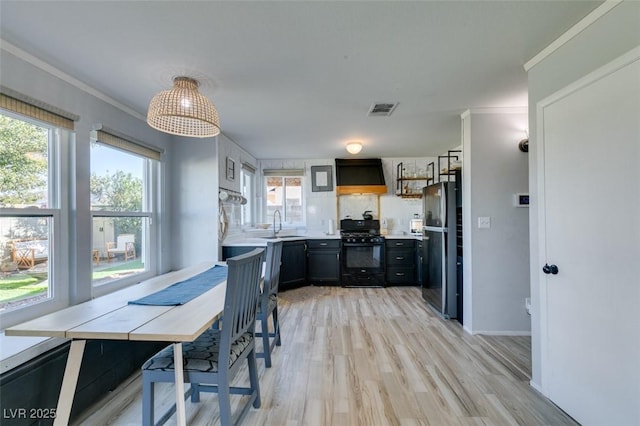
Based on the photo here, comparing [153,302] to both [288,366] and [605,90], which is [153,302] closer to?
[288,366]

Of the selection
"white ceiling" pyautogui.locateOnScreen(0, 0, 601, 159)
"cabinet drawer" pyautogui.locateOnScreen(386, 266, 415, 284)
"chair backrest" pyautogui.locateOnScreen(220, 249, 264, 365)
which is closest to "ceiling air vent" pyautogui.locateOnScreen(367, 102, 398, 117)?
"white ceiling" pyautogui.locateOnScreen(0, 0, 601, 159)

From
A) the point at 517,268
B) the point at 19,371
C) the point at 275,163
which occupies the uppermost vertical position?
the point at 275,163

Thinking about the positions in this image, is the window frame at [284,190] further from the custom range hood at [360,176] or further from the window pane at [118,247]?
the window pane at [118,247]

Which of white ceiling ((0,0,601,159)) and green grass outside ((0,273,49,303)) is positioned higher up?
white ceiling ((0,0,601,159))

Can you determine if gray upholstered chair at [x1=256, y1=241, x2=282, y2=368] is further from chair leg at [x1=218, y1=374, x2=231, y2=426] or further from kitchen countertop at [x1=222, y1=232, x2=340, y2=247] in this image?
kitchen countertop at [x1=222, y1=232, x2=340, y2=247]

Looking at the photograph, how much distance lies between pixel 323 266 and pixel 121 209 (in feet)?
10.1

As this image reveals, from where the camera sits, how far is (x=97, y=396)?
73.8 inches

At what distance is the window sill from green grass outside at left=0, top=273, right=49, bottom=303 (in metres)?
0.28

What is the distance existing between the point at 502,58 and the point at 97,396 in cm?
350

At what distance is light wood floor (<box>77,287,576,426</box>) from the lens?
1716 millimetres

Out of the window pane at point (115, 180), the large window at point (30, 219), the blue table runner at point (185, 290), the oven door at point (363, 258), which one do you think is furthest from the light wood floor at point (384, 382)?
the oven door at point (363, 258)

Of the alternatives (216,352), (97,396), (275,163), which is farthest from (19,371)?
(275,163)

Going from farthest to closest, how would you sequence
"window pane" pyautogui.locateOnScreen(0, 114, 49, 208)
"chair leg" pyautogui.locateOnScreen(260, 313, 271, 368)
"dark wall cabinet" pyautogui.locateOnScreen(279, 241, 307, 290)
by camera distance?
"dark wall cabinet" pyautogui.locateOnScreen(279, 241, 307, 290)
"chair leg" pyautogui.locateOnScreen(260, 313, 271, 368)
"window pane" pyautogui.locateOnScreen(0, 114, 49, 208)

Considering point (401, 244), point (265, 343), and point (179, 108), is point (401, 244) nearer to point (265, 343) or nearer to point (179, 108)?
point (265, 343)
